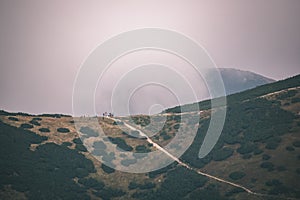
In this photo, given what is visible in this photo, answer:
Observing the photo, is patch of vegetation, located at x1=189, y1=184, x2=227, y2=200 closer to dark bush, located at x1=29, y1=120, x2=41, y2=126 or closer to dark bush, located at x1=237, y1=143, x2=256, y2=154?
dark bush, located at x1=237, y1=143, x2=256, y2=154

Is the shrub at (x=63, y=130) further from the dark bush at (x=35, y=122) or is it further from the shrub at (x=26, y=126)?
the shrub at (x=26, y=126)

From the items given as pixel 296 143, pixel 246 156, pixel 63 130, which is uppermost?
pixel 63 130

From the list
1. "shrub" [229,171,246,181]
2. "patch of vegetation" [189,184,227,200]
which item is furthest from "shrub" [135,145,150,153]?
"shrub" [229,171,246,181]

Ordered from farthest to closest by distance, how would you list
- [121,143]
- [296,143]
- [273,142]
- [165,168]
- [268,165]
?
1. [121,143]
2. [165,168]
3. [273,142]
4. [296,143]
5. [268,165]

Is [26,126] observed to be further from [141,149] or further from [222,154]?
[222,154]

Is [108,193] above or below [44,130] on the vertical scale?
below

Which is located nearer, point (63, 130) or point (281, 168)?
point (281, 168)

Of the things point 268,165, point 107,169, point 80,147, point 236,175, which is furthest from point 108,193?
point 268,165

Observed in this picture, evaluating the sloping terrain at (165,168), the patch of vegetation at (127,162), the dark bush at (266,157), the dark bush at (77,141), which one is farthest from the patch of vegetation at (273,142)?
the dark bush at (77,141)
